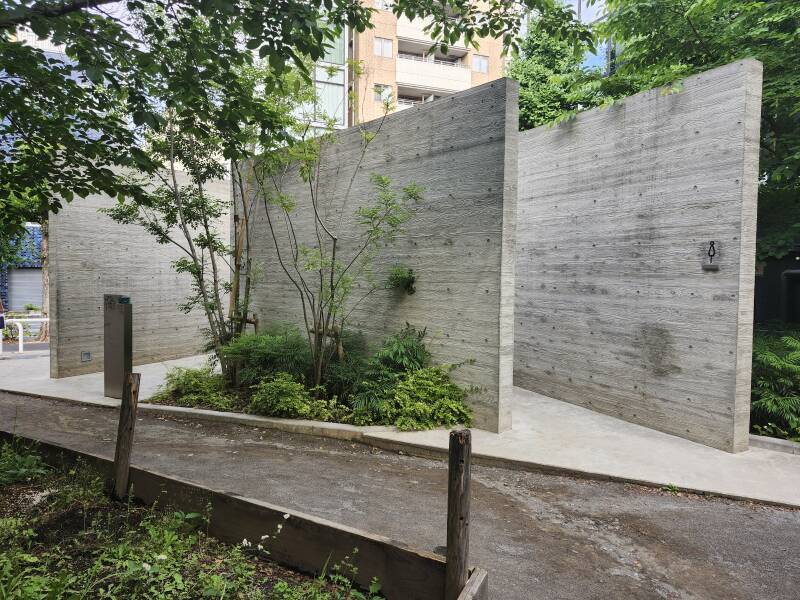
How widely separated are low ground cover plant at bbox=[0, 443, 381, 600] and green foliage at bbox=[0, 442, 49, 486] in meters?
0.36

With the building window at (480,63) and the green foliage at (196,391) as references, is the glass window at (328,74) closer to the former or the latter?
the green foliage at (196,391)

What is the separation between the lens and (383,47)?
24.1 metres

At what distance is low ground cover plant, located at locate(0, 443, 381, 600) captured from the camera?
277 centimetres

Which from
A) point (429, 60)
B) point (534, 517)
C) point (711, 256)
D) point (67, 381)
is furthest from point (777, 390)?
point (429, 60)

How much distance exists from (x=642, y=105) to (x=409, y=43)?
20812 millimetres

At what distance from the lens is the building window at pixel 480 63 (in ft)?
85.6

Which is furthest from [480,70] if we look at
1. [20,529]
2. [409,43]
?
[20,529]

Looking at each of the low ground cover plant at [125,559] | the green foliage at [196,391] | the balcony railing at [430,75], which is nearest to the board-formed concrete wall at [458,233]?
the green foliage at [196,391]

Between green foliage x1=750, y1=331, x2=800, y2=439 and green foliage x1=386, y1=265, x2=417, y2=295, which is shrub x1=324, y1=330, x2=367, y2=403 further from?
green foliage x1=750, y1=331, x2=800, y2=439

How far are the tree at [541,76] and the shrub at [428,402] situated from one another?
7876 mm

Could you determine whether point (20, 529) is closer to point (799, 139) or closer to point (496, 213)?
point (496, 213)

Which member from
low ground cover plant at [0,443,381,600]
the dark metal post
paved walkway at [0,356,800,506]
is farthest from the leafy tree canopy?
paved walkway at [0,356,800,506]

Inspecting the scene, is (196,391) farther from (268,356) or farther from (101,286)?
(101,286)

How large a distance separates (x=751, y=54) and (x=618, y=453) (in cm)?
600
